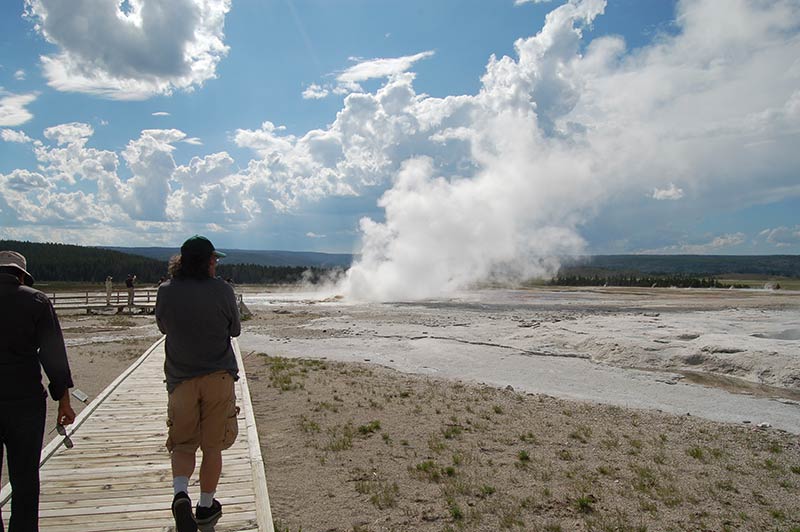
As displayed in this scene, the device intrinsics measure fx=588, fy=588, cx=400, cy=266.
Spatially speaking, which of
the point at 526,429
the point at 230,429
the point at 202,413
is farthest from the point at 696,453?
the point at 202,413

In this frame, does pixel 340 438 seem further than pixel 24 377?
Yes

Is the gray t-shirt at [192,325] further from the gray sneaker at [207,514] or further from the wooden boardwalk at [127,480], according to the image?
the wooden boardwalk at [127,480]

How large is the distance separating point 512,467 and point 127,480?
15.6 ft

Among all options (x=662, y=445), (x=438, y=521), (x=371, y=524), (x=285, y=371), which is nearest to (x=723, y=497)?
(x=662, y=445)

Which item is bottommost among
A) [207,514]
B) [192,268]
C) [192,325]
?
[207,514]

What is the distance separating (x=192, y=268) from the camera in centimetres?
470

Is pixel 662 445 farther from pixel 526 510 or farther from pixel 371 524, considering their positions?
pixel 371 524

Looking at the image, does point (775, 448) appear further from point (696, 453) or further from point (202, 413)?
point (202, 413)

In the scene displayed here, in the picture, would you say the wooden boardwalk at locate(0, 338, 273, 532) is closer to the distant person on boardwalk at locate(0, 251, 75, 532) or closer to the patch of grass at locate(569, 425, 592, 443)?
the distant person on boardwalk at locate(0, 251, 75, 532)

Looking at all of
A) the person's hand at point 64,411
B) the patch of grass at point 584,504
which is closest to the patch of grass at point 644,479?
the patch of grass at point 584,504

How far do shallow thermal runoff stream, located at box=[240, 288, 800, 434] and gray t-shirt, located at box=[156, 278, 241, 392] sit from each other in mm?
10265

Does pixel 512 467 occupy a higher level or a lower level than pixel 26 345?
lower

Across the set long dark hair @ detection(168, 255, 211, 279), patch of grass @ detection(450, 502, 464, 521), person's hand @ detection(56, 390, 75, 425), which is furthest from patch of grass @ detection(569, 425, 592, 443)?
person's hand @ detection(56, 390, 75, 425)

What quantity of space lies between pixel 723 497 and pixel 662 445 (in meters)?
2.14
